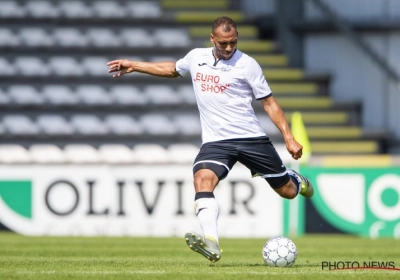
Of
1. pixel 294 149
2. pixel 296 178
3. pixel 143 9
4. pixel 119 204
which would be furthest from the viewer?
pixel 143 9

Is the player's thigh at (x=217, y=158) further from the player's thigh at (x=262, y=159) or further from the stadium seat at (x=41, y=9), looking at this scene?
the stadium seat at (x=41, y=9)

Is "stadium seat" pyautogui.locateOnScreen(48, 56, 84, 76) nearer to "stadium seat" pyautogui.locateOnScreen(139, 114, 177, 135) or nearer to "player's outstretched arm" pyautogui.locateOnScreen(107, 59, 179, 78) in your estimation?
"stadium seat" pyautogui.locateOnScreen(139, 114, 177, 135)

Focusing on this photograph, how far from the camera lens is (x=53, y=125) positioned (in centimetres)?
1748

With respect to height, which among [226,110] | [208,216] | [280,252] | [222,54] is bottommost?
[280,252]

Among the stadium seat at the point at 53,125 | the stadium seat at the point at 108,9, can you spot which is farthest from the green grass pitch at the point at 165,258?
the stadium seat at the point at 108,9

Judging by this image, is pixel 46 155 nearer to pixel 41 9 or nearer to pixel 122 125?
pixel 122 125

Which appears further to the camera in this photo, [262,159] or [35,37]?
[35,37]

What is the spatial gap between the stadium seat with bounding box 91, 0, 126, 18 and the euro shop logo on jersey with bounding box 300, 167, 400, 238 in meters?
6.57

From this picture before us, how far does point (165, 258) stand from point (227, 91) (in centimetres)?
220

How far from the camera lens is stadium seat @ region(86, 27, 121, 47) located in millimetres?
18734

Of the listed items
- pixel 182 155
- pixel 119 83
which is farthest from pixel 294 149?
pixel 119 83

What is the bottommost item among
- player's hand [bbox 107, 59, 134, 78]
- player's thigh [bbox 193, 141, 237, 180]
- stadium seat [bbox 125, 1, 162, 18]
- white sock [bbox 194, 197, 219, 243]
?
white sock [bbox 194, 197, 219, 243]

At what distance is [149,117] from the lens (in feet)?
58.3

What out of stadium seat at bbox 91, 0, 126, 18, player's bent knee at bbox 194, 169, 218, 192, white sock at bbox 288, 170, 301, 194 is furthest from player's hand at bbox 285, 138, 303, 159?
stadium seat at bbox 91, 0, 126, 18
